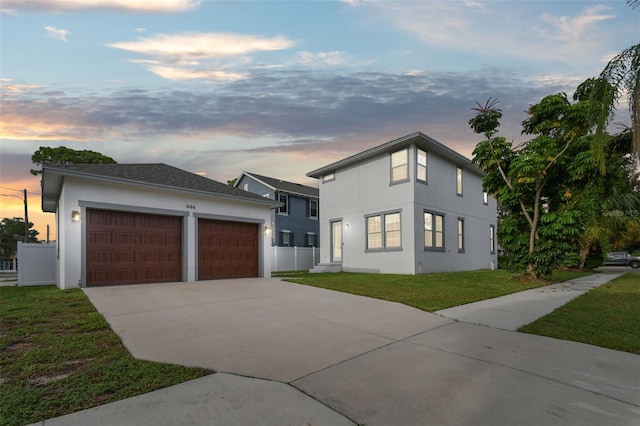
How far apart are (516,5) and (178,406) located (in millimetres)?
11425

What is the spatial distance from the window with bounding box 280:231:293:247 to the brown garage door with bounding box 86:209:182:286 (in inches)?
496

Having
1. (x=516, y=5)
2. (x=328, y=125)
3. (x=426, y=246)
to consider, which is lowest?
(x=426, y=246)

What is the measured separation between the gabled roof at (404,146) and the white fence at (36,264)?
1337 cm

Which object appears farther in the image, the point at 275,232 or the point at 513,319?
the point at 275,232

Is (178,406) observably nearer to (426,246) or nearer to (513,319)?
(513,319)

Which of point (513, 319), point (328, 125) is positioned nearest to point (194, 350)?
point (513, 319)

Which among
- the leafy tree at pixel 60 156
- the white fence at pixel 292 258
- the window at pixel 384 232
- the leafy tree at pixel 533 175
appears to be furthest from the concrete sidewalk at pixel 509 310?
the leafy tree at pixel 60 156

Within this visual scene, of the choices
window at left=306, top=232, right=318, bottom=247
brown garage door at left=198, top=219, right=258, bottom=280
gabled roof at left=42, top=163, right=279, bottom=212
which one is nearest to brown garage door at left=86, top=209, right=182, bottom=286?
brown garage door at left=198, top=219, right=258, bottom=280

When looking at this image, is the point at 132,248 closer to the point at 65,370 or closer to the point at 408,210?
the point at 65,370

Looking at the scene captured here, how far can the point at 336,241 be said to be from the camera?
19891 mm

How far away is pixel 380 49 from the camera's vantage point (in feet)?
37.2

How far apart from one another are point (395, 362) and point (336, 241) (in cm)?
1571

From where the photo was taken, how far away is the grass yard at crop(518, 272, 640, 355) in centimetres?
522

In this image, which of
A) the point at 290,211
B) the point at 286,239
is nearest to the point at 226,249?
the point at 286,239
